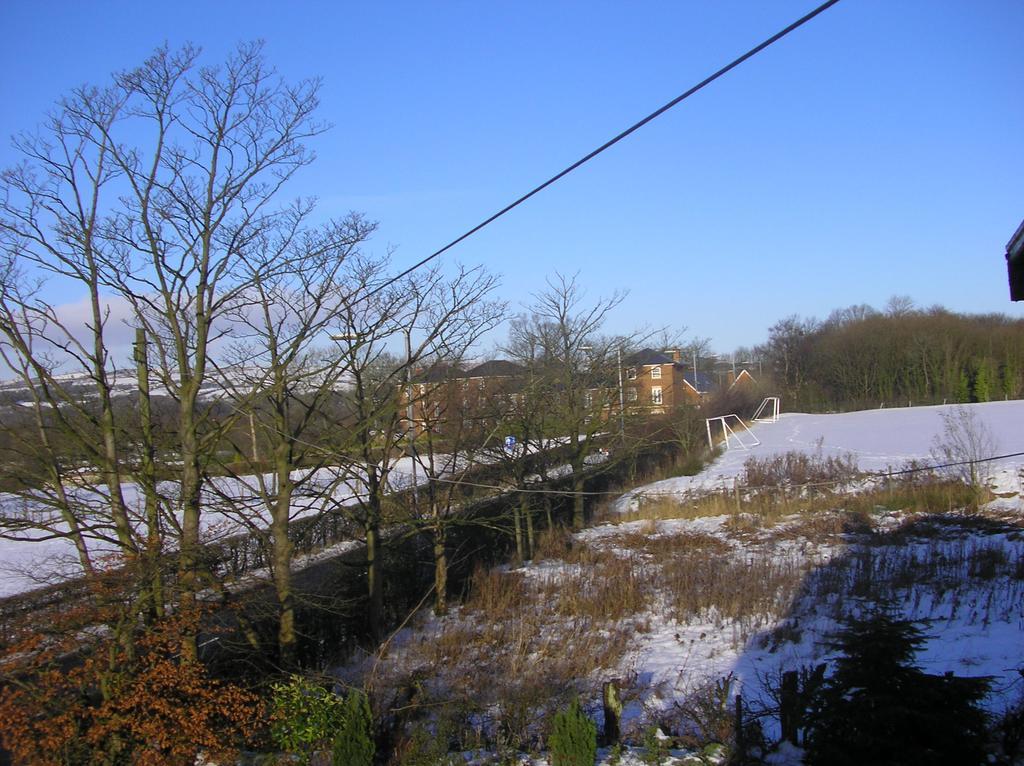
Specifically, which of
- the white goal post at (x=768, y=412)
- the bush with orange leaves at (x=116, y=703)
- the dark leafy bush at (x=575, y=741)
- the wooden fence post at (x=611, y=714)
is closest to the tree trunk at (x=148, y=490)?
the bush with orange leaves at (x=116, y=703)

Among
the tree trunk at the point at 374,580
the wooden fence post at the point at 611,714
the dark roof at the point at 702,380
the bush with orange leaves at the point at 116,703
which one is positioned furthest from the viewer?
the dark roof at the point at 702,380

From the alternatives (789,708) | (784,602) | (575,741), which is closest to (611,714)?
(575,741)

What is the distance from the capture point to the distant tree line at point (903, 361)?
62688 millimetres

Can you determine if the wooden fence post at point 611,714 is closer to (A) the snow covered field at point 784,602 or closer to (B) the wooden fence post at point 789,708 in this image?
(A) the snow covered field at point 784,602

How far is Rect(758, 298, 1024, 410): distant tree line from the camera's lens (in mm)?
62688

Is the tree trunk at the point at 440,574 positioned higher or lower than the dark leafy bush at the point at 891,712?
lower

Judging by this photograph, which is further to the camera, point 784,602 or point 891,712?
point 784,602

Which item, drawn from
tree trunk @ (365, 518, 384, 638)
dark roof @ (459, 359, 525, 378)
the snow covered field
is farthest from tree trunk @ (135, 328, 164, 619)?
dark roof @ (459, 359, 525, 378)

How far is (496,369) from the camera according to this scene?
21.5m

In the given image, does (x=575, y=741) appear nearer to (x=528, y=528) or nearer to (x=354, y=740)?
(x=354, y=740)

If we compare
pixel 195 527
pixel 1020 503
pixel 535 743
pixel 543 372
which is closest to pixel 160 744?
pixel 195 527

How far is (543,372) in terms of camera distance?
23.2 m

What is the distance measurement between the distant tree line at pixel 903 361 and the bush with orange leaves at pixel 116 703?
67135 mm

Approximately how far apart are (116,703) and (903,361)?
228 feet
